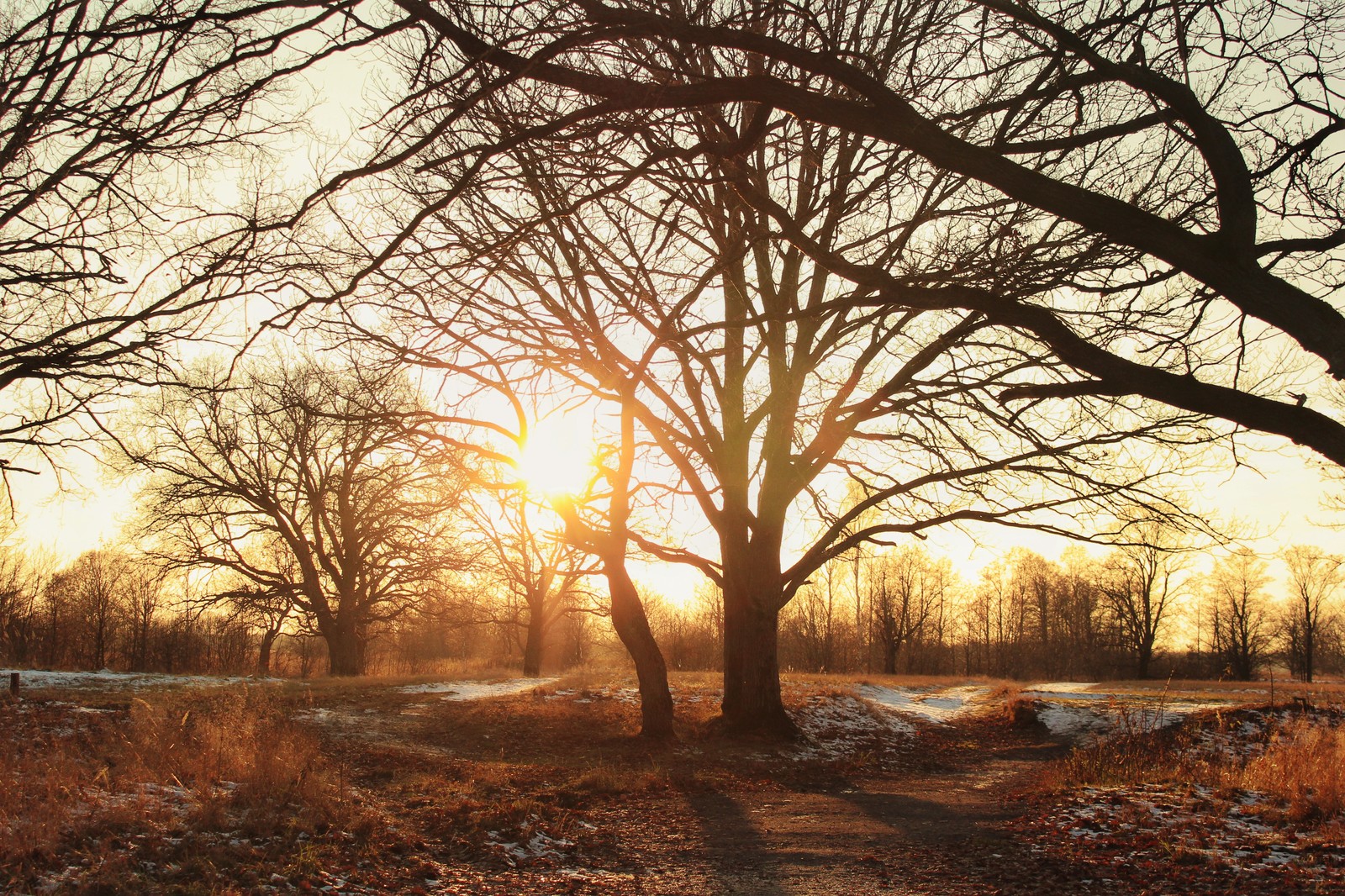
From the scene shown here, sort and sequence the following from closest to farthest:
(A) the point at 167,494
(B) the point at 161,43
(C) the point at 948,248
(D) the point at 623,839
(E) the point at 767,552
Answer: (B) the point at 161,43, (D) the point at 623,839, (C) the point at 948,248, (E) the point at 767,552, (A) the point at 167,494

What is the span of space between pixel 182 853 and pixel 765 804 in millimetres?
5334

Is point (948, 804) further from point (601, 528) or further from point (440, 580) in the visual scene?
point (440, 580)

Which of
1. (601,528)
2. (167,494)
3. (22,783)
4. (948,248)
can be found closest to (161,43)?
(22,783)

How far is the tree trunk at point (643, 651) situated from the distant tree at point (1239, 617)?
46.4 m

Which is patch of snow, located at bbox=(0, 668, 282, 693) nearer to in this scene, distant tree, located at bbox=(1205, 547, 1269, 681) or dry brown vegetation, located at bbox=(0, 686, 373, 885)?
dry brown vegetation, located at bbox=(0, 686, 373, 885)

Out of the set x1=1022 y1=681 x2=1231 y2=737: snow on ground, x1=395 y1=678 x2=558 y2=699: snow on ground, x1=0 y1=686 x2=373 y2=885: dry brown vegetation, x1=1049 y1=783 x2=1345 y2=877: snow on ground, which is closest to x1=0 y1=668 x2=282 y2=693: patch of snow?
x1=395 y1=678 x2=558 y2=699: snow on ground

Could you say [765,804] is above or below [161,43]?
below

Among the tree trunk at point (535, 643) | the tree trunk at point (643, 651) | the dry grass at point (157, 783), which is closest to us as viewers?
the dry grass at point (157, 783)

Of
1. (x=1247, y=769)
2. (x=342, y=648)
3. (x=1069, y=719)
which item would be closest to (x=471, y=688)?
(x=342, y=648)

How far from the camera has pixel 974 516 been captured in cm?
1214

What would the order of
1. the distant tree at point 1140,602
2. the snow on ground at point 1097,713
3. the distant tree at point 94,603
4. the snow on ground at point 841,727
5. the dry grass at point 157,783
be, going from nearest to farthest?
the dry grass at point 157,783 < the snow on ground at point 841,727 < the snow on ground at point 1097,713 < the distant tree at point 94,603 < the distant tree at point 1140,602

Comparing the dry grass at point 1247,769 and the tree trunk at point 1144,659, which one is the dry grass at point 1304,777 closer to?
the dry grass at point 1247,769

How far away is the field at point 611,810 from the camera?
5.01m

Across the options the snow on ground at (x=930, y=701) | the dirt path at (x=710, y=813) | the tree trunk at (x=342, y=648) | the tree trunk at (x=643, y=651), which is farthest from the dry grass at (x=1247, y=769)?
the tree trunk at (x=342, y=648)
